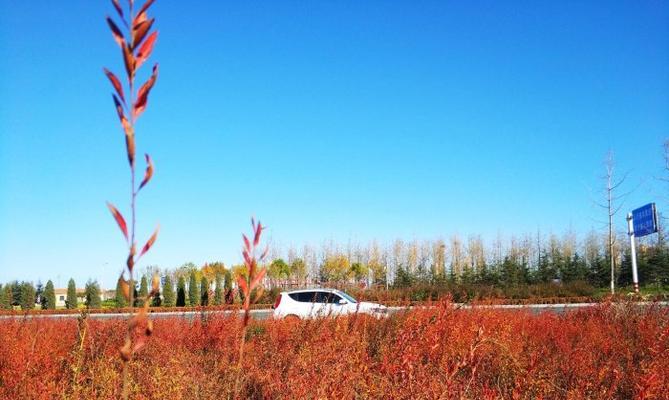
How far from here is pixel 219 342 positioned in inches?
258

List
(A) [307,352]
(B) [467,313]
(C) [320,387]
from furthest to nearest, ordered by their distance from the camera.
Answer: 1. (B) [467,313]
2. (A) [307,352]
3. (C) [320,387]

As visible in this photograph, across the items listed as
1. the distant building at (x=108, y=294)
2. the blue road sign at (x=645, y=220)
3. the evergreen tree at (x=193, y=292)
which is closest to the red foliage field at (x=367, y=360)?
the blue road sign at (x=645, y=220)

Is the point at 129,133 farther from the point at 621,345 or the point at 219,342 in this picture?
the point at 621,345

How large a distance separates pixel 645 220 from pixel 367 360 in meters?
23.3

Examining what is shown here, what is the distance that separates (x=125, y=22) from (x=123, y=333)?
20.8 ft

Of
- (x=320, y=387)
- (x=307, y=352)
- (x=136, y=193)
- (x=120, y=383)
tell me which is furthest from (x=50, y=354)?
(x=136, y=193)

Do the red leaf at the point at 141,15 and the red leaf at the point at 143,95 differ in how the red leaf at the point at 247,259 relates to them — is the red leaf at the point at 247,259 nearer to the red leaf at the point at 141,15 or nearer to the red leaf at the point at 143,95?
the red leaf at the point at 143,95

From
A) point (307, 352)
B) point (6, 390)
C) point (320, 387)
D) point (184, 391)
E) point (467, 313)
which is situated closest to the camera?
point (320, 387)

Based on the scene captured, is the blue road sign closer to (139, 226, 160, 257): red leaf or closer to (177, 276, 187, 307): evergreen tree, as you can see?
(177, 276, 187, 307): evergreen tree

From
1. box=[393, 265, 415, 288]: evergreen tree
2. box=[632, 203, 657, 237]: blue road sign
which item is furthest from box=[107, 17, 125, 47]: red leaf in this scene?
box=[393, 265, 415, 288]: evergreen tree

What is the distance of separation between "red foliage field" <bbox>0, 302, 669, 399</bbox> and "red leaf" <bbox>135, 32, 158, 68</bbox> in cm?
172

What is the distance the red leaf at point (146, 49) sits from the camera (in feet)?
3.35

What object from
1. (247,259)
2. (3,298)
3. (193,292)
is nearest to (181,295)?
(193,292)

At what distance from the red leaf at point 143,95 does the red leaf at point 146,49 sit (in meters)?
0.04
